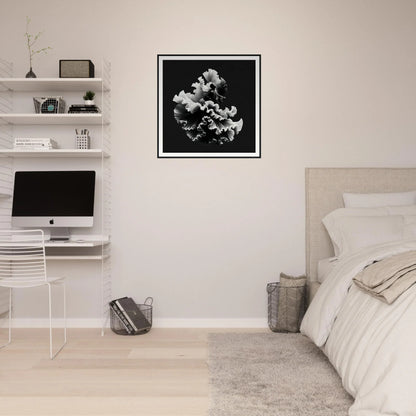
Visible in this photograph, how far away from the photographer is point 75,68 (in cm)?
396

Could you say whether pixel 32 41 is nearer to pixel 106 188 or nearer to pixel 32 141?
pixel 32 141

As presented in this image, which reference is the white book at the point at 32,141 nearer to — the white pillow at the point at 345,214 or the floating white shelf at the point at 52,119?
the floating white shelf at the point at 52,119

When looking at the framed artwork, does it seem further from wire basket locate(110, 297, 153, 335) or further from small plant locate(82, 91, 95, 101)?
wire basket locate(110, 297, 153, 335)

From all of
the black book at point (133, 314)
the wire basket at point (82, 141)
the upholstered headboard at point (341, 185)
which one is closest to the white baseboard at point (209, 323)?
the black book at point (133, 314)

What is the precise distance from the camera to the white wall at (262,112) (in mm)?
4172

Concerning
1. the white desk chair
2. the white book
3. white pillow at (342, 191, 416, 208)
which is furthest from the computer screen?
white pillow at (342, 191, 416, 208)

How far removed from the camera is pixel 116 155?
419cm

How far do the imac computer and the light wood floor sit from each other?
2.71ft

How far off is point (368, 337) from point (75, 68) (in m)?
2.87

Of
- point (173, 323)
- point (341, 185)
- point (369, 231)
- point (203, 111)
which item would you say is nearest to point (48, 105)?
point (203, 111)

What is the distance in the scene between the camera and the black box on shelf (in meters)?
3.95

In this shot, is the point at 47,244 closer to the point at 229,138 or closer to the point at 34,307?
the point at 34,307

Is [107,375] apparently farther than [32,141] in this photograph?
No

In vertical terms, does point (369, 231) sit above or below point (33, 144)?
below
